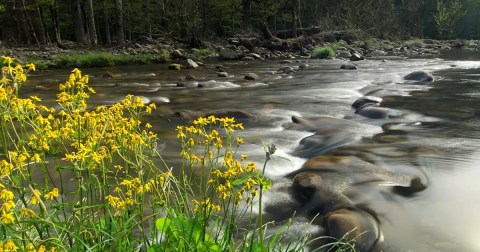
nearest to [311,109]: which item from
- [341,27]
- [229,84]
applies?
[229,84]

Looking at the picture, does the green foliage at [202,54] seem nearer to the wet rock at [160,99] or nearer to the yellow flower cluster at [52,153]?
the wet rock at [160,99]

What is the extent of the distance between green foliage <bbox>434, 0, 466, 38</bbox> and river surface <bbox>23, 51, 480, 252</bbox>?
1849 inches

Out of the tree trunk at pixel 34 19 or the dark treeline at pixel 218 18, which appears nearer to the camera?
the tree trunk at pixel 34 19

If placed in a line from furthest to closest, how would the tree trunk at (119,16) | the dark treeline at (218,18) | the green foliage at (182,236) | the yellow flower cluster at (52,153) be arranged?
1. the dark treeline at (218,18)
2. the tree trunk at (119,16)
3. the green foliage at (182,236)
4. the yellow flower cluster at (52,153)

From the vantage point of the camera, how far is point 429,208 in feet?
→ 13.7

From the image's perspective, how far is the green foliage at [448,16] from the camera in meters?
57.9

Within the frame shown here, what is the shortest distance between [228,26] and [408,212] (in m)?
51.7

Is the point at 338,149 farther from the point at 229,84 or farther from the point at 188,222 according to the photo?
the point at 229,84

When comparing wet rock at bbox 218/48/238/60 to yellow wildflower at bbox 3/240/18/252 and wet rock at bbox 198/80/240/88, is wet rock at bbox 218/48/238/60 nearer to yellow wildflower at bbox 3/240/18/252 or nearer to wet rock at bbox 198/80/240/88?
wet rock at bbox 198/80/240/88

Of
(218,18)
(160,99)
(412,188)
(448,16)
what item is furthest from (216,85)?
(448,16)

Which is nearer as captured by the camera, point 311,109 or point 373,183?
point 373,183

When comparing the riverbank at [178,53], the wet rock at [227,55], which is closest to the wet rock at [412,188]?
the riverbank at [178,53]

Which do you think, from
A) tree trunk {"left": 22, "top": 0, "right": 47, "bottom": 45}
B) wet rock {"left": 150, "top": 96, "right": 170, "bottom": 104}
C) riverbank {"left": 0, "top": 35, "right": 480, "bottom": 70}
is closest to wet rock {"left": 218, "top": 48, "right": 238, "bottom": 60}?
riverbank {"left": 0, "top": 35, "right": 480, "bottom": 70}

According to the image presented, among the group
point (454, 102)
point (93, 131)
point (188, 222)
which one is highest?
point (93, 131)
